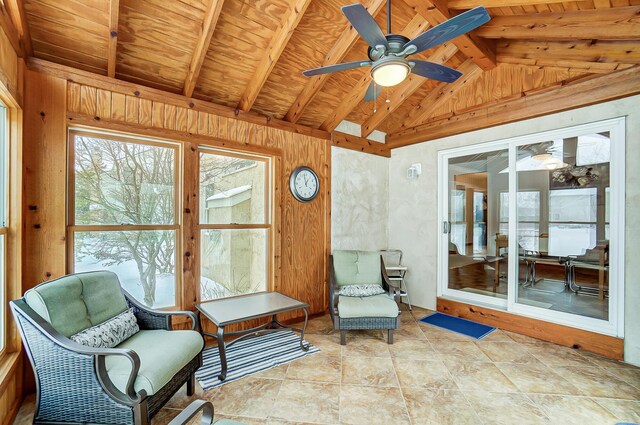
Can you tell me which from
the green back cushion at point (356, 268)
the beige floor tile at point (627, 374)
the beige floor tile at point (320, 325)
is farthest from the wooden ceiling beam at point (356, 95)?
the beige floor tile at point (627, 374)

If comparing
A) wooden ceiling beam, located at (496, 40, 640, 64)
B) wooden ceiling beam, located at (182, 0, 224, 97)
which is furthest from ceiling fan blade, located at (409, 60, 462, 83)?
wooden ceiling beam, located at (182, 0, 224, 97)

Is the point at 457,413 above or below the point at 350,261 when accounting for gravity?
below

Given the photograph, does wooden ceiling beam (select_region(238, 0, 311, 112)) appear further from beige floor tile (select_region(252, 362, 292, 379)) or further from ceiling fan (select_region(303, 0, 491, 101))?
beige floor tile (select_region(252, 362, 292, 379))

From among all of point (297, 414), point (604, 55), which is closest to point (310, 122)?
point (604, 55)

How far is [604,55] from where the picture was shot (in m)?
2.63

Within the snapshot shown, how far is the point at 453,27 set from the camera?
5.70ft

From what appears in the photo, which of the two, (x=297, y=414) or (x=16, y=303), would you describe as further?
(x=297, y=414)

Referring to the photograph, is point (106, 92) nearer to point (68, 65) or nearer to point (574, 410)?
point (68, 65)

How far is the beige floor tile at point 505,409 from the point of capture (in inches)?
76.7

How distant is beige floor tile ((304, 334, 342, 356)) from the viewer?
9.64ft

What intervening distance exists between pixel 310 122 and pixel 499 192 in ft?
8.97

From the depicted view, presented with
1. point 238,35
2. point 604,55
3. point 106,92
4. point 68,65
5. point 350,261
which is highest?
point 238,35

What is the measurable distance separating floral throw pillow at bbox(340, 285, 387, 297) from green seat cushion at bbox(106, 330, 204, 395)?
1779 millimetres

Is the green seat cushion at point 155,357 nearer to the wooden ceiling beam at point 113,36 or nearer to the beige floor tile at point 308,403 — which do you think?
the beige floor tile at point 308,403
